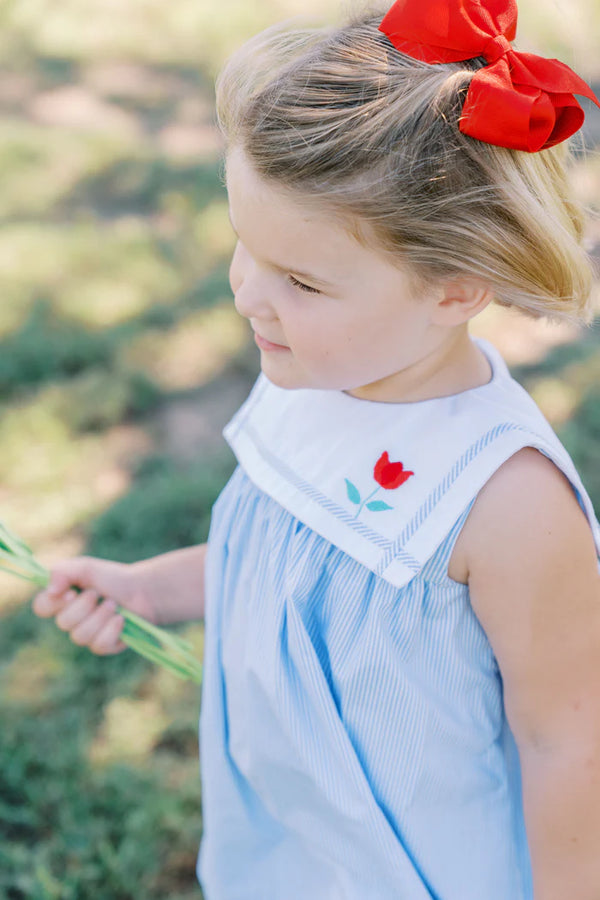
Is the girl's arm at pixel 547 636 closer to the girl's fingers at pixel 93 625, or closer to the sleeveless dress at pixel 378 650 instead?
the sleeveless dress at pixel 378 650

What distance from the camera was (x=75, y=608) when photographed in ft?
4.31

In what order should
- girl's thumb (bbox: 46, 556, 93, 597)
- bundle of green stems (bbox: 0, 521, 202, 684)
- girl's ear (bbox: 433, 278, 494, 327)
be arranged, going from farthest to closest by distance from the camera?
girl's thumb (bbox: 46, 556, 93, 597) → bundle of green stems (bbox: 0, 521, 202, 684) → girl's ear (bbox: 433, 278, 494, 327)

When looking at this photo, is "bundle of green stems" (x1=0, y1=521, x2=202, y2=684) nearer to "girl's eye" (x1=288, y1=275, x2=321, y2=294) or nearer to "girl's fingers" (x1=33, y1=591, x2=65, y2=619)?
"girl's fingers" (x1=33, y1=591, x2=65, y2=619)

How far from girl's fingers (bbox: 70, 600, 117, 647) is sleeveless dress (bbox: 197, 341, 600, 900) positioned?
0.76ft

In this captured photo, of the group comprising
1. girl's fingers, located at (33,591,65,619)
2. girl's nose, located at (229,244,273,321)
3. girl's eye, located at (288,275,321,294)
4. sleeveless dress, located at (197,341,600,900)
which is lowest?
girl's fingers, located at (33,591,65,619)

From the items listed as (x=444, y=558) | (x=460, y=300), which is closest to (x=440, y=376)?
(x=460, y=300)

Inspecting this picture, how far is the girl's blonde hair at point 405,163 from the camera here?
856mm

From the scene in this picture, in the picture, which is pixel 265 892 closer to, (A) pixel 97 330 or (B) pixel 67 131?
(A) pixel 97 330

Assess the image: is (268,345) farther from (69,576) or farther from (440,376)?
(69,576)

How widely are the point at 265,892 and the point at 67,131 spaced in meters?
3.34

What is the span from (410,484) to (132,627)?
55 centimetres

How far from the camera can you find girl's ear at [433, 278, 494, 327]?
3.09 feet

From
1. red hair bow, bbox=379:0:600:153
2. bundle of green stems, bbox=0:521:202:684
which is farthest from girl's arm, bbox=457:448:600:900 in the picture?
bundle of green stems, bbox=0:521:202:684

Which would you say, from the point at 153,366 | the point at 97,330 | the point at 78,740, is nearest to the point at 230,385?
the point at 153,366
